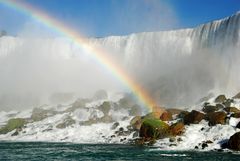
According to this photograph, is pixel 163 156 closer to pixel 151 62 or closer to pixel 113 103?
pixel 113 103

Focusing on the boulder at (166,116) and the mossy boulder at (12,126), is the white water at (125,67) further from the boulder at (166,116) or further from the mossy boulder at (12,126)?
the boulder at (166,116)

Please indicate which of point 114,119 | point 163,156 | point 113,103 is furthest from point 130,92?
point 163,156

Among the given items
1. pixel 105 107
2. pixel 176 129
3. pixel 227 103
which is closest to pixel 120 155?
pixel 176 129

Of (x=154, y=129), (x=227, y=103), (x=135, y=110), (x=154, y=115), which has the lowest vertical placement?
(x=154, y=129)

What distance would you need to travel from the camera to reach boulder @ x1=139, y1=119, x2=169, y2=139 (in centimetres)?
4284

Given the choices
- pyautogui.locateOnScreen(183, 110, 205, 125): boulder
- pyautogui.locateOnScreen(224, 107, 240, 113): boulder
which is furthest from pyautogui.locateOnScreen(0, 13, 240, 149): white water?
pyautogui.locateOnScreen(224, 107, 240, 113): boulder

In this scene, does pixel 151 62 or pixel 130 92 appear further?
pixel 151 62

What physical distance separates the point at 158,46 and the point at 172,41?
13.6ft

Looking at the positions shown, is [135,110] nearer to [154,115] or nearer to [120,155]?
[154,115]

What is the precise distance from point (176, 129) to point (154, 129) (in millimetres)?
2290

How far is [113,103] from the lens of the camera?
70000 millimetres

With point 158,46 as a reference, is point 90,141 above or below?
below

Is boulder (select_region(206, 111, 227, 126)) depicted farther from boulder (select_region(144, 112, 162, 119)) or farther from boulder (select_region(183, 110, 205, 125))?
boulder (select_region(144, 112, 162, 119))

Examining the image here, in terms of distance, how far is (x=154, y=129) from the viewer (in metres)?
43.3
